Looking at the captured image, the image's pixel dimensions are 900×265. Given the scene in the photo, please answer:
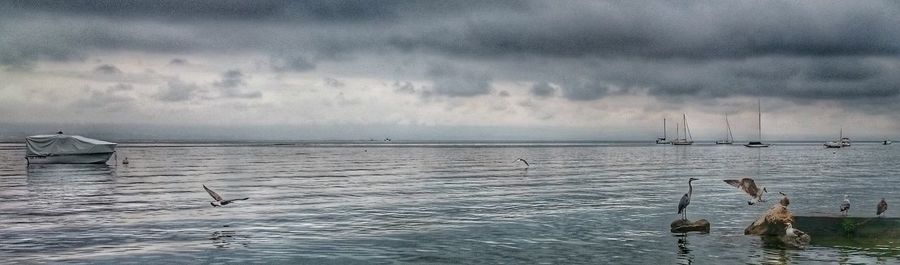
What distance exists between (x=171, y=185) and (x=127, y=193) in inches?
325

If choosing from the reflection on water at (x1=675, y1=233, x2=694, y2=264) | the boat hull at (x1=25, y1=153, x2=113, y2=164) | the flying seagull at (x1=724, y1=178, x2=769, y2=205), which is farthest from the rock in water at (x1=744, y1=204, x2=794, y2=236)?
the boat hull at (x1=25, y1=153, x2=113, y2=164)

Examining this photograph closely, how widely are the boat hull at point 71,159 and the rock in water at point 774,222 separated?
303ft

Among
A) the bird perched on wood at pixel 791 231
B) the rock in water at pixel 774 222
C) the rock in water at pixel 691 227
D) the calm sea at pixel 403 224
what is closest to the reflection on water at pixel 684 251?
the calm sea at pixel 403 224

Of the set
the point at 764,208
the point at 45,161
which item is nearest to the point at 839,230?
the point at 764,208

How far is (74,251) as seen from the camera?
82.1 ft

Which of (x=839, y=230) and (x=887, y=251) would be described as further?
(x=839, y=230)

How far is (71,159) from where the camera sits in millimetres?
96500

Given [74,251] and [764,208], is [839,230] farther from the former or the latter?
[74,251]

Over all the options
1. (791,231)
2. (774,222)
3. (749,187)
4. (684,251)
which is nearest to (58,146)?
(749,187)

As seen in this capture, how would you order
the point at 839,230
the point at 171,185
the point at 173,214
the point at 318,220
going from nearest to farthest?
the point at 839,230, the point at 318,220, the point at 173,214, the point at 171,185

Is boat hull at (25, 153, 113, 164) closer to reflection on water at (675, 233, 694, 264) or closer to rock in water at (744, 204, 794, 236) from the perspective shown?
reflection on water at (675, 233, 694, 264)

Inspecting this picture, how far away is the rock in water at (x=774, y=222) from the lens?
27344mm

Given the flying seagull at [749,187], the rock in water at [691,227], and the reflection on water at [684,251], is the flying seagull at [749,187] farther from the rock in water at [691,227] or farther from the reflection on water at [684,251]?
the reflection on water at [684,251]

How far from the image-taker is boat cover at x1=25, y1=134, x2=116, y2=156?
95.8 meters
